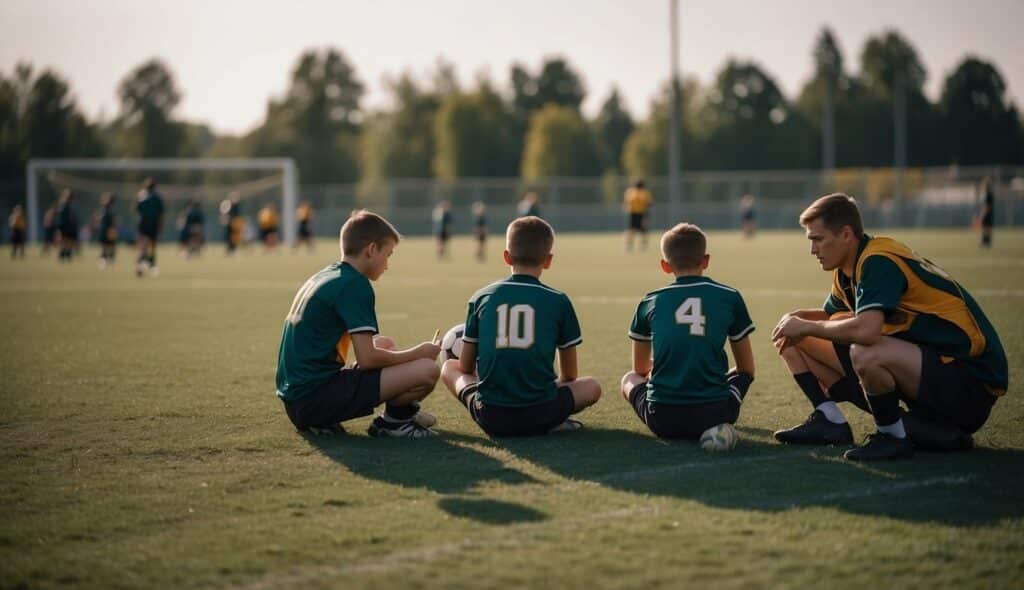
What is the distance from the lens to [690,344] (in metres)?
5.57

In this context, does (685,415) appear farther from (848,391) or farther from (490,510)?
(490,510)

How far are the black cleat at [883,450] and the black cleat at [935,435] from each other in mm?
158

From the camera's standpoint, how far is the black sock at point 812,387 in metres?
5.89

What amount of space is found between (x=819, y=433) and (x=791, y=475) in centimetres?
80

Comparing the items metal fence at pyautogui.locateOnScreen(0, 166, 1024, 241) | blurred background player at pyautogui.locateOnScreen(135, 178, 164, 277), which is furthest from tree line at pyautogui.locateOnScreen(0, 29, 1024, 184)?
blurred background player at pyautogui.locateOnScreen(135, 178, 164, 277)

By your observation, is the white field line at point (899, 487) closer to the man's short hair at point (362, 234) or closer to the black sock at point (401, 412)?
the black sock at point (401, 412)

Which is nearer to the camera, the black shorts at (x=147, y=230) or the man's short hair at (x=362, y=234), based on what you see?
the man's short hair at (x=362, y=234)

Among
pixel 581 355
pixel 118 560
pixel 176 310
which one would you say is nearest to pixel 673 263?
pixel 118 560

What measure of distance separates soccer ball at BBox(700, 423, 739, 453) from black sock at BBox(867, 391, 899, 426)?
696 mm

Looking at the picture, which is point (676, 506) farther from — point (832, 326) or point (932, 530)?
point (832, 326)

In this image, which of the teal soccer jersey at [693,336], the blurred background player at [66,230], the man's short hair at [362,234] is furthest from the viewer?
the blurred background player at [66,230]

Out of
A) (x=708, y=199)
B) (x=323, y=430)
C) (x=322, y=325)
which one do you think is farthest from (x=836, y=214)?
(x=708, y=199)

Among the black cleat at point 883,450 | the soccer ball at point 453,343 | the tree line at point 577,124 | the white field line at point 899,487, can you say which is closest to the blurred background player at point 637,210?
the soccer ball at point 453,343

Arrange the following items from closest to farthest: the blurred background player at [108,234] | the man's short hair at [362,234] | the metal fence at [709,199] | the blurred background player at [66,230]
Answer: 1. the man's short hair at [362,234]
2. the blurred background player at [108,234]
3. the blurred background player at [66,230]
4. the metal fence at [709,199]
